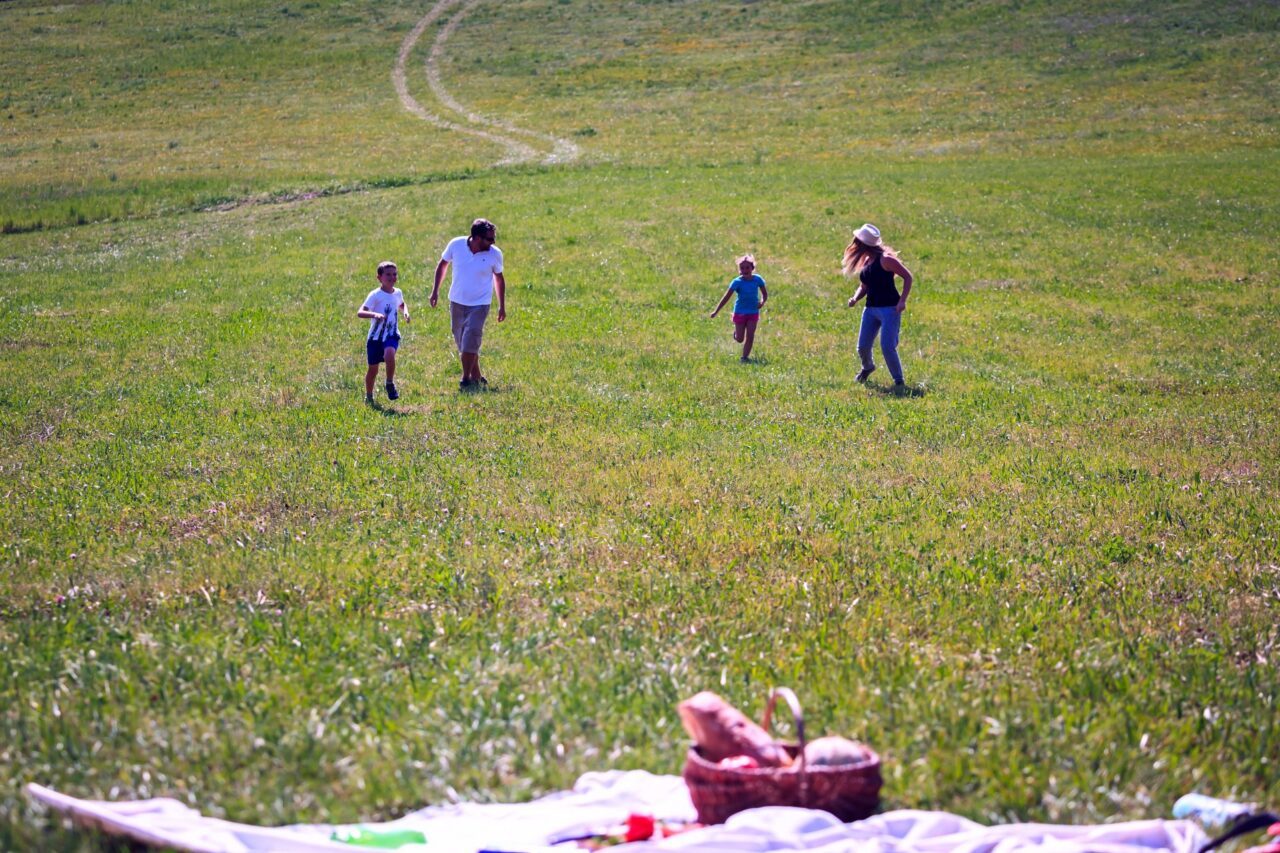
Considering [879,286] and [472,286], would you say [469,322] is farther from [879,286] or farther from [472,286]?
[879,286]

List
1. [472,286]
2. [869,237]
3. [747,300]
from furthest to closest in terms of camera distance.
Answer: [747,300]
[869,237]
[472,286]

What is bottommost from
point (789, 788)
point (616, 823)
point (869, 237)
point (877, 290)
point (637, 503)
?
point (637, 503)

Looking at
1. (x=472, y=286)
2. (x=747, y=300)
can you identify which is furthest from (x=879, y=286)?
(x=472, y=286)

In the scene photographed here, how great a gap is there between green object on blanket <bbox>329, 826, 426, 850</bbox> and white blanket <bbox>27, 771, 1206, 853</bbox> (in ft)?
0.11

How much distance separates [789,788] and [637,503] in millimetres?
4777

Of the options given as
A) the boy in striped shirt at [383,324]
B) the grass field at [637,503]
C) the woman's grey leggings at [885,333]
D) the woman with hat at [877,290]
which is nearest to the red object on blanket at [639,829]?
the grass field at [637,503]

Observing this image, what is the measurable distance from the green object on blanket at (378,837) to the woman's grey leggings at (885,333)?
11.6 meters

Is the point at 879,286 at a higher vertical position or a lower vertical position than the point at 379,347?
higher

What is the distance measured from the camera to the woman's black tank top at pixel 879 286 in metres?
15.5

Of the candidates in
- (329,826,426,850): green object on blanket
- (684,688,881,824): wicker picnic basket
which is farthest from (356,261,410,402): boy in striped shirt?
(684,688,881,824): wicker picnic basket

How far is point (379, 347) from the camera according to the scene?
14188 mm

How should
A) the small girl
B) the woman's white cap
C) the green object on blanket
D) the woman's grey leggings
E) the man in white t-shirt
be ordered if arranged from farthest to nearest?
the small girl
the woman's grey leggings
the woman's white cap
the man in white t-shirt
the green object on blanket

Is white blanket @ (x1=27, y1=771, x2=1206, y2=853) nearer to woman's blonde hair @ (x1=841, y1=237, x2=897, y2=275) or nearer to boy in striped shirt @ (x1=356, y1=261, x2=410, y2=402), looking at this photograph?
boy in striped shirt @ (x1=356, y1=261, x2=410, y2=402)

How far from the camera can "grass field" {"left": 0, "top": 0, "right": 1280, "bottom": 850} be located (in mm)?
5570
